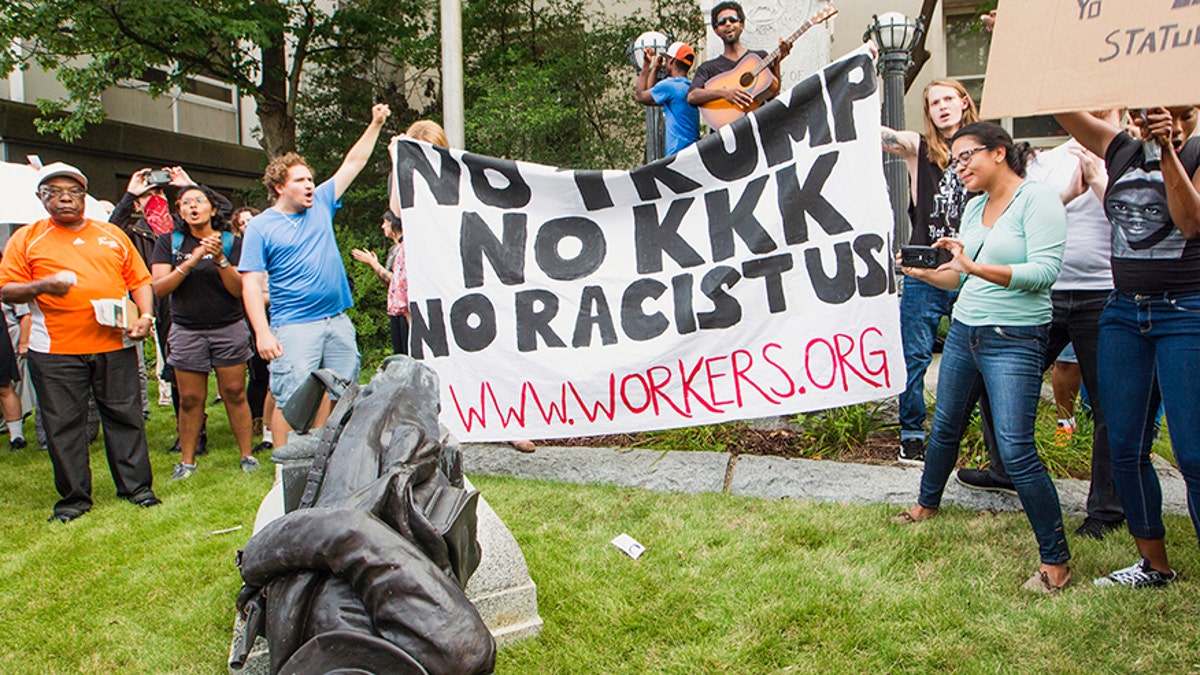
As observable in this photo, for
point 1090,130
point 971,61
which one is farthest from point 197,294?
point 971,61

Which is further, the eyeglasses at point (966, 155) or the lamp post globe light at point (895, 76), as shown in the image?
the lamp post globe light at point (895, 76)

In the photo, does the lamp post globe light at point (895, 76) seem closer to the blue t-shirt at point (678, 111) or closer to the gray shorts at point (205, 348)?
the blue t-shirt at point (678, 111)

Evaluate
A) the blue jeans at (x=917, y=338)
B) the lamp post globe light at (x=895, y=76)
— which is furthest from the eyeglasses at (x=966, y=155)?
the lamp post globe light at (x=895, y=76)

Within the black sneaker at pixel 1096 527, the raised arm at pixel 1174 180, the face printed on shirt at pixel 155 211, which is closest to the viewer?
the raised arm at pixel 1174 180

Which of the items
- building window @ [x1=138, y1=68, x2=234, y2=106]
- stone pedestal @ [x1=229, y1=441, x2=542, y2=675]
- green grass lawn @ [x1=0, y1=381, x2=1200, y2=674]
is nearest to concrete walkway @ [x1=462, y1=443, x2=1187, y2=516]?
green grass lawn @ [x1=0, y1=381, x2=1200, y2=674]

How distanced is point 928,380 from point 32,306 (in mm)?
6152

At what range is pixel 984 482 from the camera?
3955mm

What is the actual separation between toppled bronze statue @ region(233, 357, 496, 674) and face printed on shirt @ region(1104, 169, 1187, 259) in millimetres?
2446

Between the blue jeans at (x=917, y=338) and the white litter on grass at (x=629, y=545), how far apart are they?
6.01 ft

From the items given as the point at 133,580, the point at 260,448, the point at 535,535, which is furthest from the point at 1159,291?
the point at 260,448

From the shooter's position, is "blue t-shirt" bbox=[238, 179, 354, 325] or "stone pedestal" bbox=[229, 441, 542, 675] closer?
"stone pedestal" bbox=[229, 441, 542, 675]

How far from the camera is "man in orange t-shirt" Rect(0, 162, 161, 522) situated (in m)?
4.61

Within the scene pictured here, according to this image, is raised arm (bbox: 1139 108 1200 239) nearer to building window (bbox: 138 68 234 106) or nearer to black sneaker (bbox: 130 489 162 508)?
black sneaker (bbox: 130 489 162 508)

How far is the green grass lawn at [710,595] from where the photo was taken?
2.77 m
